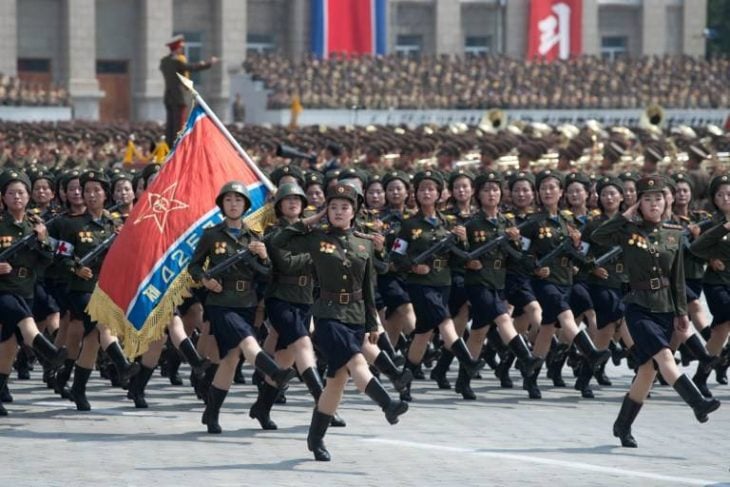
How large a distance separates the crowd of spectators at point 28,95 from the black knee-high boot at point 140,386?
32.1 m

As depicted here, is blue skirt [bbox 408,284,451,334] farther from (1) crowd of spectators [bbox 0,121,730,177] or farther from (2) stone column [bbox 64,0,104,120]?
(2) stone column [bbox 64,0,104,120]

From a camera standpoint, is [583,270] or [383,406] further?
[583,270]

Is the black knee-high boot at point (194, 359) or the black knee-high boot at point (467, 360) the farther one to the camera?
the black knee-high boot at point (467, 360)

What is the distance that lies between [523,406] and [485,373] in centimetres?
285

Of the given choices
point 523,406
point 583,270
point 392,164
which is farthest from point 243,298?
point 392,164

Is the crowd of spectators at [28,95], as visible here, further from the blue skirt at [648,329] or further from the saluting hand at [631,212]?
the blue skirt at [648,329]

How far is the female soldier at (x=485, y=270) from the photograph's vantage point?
1698cm

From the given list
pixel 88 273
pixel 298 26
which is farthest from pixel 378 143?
pixel 298 26

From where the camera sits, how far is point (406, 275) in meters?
17.4

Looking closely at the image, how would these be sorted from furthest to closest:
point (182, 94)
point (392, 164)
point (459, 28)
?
point (459, 28), point (182, 94), point (392, 164)

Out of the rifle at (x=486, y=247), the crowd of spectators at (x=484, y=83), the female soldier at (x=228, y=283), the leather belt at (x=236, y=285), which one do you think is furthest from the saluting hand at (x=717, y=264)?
the crowd of spectators at (x=484, y=83)

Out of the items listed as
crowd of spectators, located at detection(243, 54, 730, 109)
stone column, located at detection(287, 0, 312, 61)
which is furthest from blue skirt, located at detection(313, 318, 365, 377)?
stone column, located at detection(287, 0, 312, 61)

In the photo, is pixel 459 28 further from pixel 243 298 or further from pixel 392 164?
pixel 243 298

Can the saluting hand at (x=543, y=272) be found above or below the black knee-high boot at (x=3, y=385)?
above
